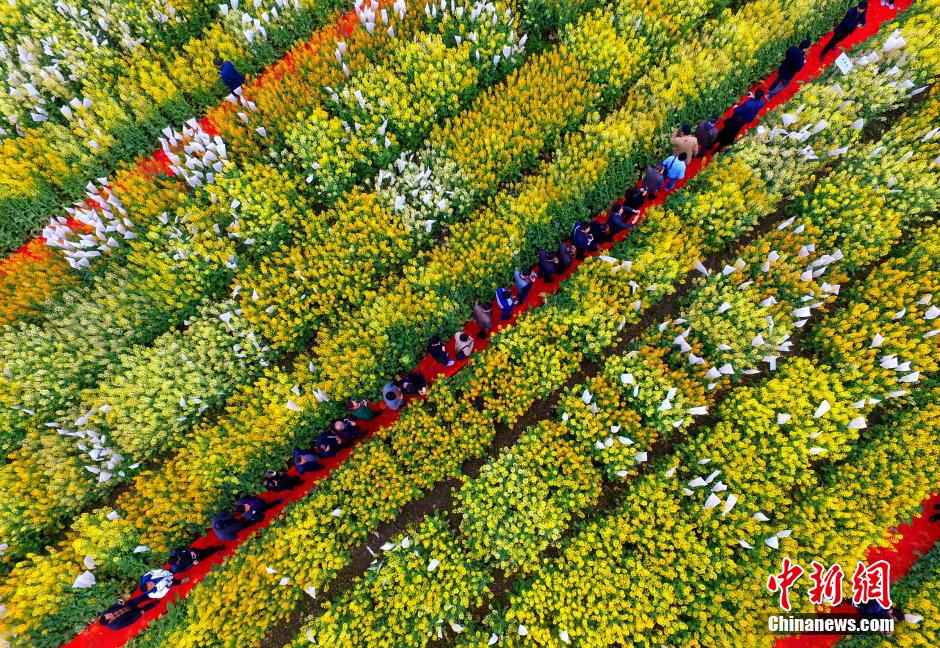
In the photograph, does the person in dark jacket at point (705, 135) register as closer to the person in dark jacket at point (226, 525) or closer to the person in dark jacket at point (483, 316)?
the person in dark jacket at point (483, 316)

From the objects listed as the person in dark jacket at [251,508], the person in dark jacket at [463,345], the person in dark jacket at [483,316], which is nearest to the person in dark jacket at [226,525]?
the person in dark jacket at [251,508]

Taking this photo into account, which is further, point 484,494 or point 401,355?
point 401,355

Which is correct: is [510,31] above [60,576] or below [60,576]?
above

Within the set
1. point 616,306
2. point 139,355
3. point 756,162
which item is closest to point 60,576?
point 139,355

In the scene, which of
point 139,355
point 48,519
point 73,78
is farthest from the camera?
point 73,78

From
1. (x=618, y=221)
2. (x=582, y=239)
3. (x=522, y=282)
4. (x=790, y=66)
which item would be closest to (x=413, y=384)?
(x=522, y=282)

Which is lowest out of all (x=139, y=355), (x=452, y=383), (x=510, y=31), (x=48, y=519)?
(x=48, y=519)

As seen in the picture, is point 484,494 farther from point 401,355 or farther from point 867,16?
point 867,16
